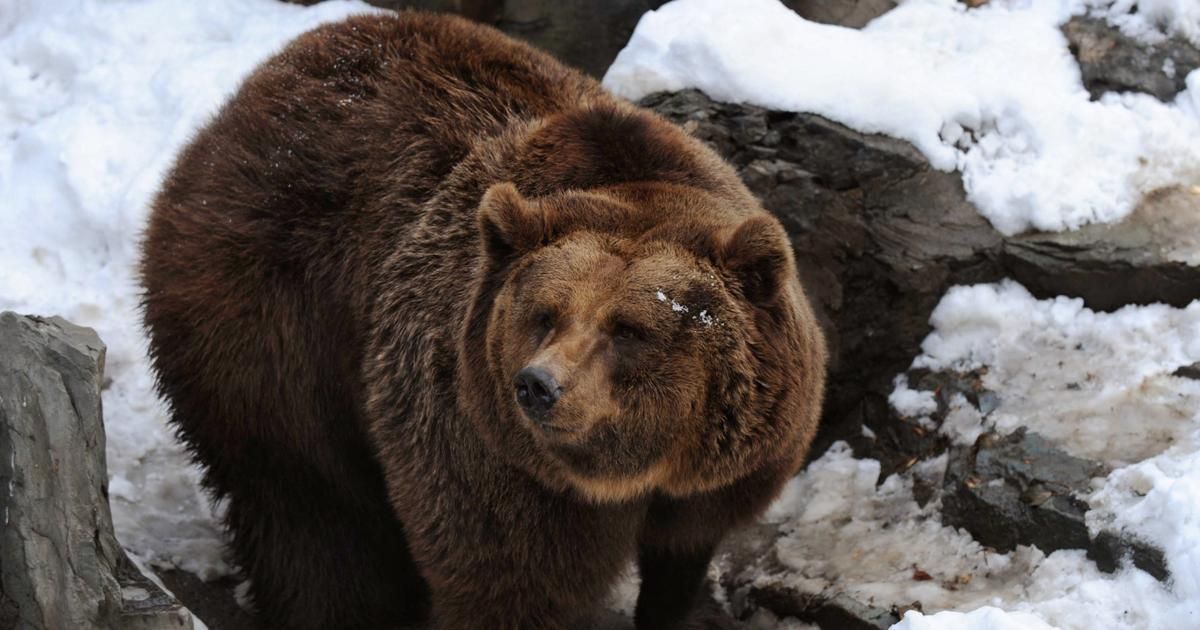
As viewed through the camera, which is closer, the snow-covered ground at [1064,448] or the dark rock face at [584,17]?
the snow-covered ground at [1064,448]

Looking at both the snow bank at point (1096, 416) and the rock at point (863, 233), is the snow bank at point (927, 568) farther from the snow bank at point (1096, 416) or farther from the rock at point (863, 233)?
the rock at point (863, 233)

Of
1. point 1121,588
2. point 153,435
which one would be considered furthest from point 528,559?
point 153,435

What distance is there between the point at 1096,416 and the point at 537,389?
3320 mm

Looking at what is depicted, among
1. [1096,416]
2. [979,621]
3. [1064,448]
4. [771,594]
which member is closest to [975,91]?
[1096,416]

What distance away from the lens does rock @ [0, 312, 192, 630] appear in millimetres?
4848

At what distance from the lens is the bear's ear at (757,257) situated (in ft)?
14.6

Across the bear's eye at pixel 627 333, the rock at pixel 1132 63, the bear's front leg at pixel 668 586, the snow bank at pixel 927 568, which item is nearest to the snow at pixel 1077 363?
the snow bank at pixel 927 568

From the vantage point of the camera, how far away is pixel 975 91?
743 centimetres

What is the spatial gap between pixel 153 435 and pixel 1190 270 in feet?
18.5

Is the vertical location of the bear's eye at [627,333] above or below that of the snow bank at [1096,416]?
above

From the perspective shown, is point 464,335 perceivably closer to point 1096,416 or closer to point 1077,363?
point 1096,416

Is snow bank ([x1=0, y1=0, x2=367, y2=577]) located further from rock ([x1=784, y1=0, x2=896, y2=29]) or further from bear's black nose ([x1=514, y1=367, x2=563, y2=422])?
bear's black nose ([x1=514, y1=367, x2=563, y2=422])

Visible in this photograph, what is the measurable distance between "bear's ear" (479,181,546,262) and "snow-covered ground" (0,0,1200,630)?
248 cm

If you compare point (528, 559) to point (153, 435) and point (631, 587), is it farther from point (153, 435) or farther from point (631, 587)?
point (153, 435)
